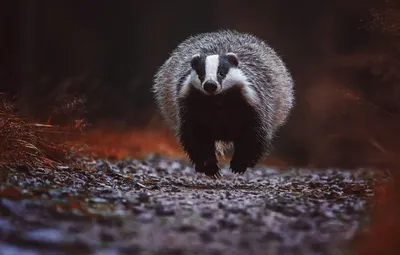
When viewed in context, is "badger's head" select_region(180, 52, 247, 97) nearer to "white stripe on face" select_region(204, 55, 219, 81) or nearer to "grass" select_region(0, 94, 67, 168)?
"white stripe on face" select_region(204, 55, 219, 81)

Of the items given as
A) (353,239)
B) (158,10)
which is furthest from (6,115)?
(158,10)

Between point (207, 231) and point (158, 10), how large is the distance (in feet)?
39.0

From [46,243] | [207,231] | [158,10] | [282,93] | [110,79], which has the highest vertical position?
[158,10]

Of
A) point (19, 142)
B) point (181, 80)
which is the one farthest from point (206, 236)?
point (181, 80)

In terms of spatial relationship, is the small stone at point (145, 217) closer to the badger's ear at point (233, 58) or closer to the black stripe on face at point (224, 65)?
the black stripe on face at point (224, 65)

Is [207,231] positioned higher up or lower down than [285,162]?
lower down

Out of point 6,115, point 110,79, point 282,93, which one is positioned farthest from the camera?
point 110,79

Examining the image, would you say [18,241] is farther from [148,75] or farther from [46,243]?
[148,75]

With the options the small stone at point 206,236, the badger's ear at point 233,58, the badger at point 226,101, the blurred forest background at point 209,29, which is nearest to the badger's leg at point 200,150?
the badger at point 226,101

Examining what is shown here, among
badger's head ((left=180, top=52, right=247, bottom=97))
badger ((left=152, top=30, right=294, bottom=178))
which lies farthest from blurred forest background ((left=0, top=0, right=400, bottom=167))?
badger's head ((left=180, top=52, right=247, bottom=97))

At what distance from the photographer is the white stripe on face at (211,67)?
576cm

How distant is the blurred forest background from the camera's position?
20.2 feet

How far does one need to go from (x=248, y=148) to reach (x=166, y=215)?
8.12 ft

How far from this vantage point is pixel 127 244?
3154 millimetres
